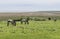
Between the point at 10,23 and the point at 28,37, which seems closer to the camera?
the point at 28,37

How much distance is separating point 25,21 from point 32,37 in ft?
59.3

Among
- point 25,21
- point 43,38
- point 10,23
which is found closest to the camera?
point 43,38

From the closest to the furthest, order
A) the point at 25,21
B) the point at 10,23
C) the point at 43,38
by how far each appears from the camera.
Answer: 1. the point at 43,38
2. the point at 10,23
3. the point at 25,21

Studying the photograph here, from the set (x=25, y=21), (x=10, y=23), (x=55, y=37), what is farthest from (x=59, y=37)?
(x=25, y=21)

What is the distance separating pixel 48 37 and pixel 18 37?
8.85 feet

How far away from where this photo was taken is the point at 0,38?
63.8ft

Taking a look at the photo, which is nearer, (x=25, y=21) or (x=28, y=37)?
(x=28, y=37)

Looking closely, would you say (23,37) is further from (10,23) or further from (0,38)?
(10,23)

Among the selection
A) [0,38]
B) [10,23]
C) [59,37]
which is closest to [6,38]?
[0,38]

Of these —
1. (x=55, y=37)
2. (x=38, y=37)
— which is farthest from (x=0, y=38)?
(x=55, y=37)

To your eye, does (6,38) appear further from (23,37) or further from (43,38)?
(43,38)

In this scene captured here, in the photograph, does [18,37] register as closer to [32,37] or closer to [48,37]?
[32,37]

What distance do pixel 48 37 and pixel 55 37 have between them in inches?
26.2

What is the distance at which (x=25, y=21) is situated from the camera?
37844 mm
